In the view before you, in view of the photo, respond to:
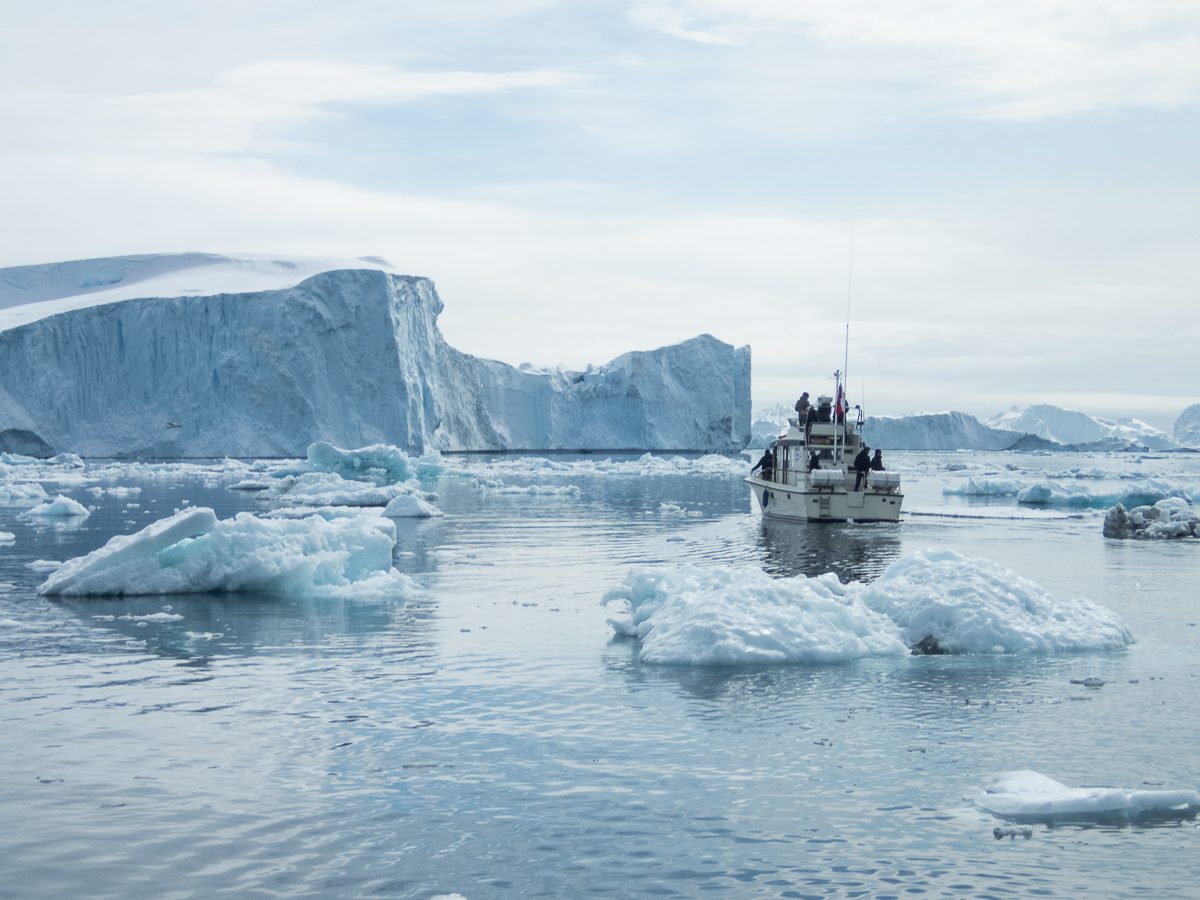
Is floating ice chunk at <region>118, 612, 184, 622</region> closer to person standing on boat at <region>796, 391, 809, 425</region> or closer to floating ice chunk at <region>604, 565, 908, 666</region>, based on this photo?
floating ice chunk at <region>604, 565, 908, 666</region>

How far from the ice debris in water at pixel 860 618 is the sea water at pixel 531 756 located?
23 centimetres

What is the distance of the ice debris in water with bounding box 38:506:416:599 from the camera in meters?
12.2

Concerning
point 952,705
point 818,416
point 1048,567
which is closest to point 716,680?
point 952,705

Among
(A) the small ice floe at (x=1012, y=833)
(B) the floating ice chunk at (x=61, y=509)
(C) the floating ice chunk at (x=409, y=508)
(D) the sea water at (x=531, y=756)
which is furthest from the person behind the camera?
(C) the floating ice chunk at (x=409, y=508)

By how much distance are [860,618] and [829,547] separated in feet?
34.2

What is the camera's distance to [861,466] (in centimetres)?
2470

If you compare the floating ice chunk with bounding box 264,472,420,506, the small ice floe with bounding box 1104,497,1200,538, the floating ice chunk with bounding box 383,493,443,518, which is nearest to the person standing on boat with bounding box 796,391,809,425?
the small ice floe with bounding box 1104,497,1200,538

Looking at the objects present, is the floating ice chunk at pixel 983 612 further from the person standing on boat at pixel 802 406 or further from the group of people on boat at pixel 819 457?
the person standing on boat at pixel 802 406

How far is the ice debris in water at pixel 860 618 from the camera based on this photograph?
8.84 m

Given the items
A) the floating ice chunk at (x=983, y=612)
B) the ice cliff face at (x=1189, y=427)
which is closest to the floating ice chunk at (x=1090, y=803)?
the floating ice chunk at (x=983, y=612)

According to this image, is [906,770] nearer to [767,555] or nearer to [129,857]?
[129,857]

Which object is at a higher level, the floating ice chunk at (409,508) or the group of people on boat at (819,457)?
the group of people on boat at (819,457)

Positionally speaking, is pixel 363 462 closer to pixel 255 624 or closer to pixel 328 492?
pixel 328 492

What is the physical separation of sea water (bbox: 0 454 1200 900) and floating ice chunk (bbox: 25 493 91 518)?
11.5 meters
